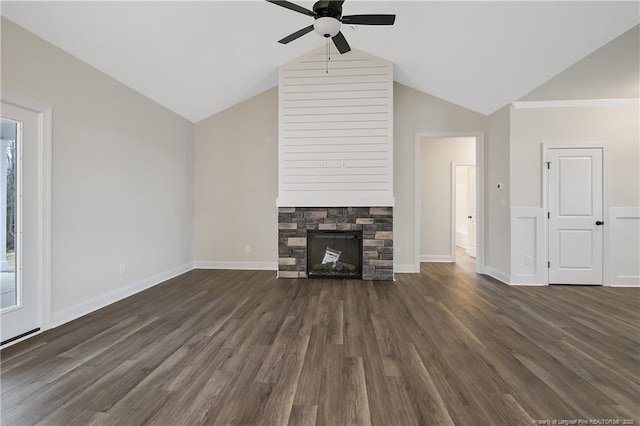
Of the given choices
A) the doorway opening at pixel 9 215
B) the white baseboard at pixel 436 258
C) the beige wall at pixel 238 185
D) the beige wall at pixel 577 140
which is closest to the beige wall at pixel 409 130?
the beige wall at pixel 577 140

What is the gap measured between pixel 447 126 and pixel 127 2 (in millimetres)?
4807

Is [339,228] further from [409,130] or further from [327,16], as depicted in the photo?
[327,16]

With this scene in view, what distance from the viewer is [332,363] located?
2.21m

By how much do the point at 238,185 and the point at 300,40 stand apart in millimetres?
2688

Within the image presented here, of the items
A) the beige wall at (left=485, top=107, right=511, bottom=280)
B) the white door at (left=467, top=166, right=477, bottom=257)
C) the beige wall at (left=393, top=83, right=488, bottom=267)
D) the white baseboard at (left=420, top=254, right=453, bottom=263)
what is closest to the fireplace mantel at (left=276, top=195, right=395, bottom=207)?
the beige wall at (left=393, top=83, right=488, bottom=267)

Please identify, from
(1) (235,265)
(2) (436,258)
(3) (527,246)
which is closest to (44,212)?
(1) (235,265)

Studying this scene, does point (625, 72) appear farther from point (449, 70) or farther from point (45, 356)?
point (45, 356)

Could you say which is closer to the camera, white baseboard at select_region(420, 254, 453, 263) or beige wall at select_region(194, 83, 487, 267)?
beige wall at select_region(194, 83, 487, 267)

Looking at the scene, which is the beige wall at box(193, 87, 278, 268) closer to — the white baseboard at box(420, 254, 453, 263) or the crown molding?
the white baseboard at box(420, 254, 453, 263)

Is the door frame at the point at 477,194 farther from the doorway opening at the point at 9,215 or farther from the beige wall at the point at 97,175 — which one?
the doorway opening at the point at 9,215

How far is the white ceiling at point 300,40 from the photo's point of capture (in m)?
2.89

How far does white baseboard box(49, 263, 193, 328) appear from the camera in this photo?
9.81 feet

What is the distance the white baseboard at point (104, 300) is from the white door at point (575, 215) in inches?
234

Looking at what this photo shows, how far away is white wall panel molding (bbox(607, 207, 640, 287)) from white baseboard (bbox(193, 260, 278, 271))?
17.4ft
